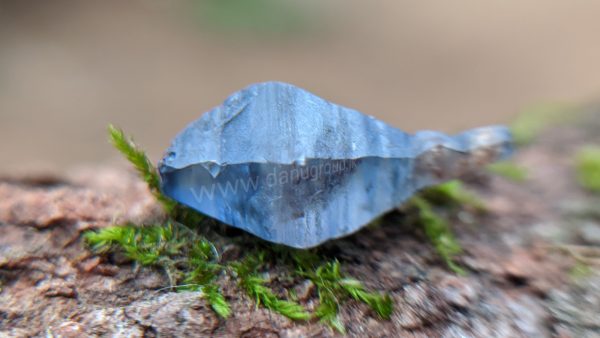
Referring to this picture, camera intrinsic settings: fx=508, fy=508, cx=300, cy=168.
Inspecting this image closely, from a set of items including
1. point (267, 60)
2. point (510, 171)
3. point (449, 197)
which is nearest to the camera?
point (449, 197)

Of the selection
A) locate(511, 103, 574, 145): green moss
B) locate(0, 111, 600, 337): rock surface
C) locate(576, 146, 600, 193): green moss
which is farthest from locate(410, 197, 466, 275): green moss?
locate(511, 103, 574, 145): green moss

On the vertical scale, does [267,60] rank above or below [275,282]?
above

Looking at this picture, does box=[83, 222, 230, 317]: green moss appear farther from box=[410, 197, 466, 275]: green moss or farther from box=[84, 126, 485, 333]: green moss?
box=[410, 197, 466, 275]: green moss

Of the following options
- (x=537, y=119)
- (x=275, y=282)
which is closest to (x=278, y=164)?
(x=275, y=282)

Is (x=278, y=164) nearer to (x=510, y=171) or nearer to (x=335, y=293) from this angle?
(x=335, y=293)

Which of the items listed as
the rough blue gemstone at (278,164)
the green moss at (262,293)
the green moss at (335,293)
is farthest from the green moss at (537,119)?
the green moss at (262,293)

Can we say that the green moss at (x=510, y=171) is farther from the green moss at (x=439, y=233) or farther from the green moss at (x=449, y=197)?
the green moss at (x=439, y=233)
